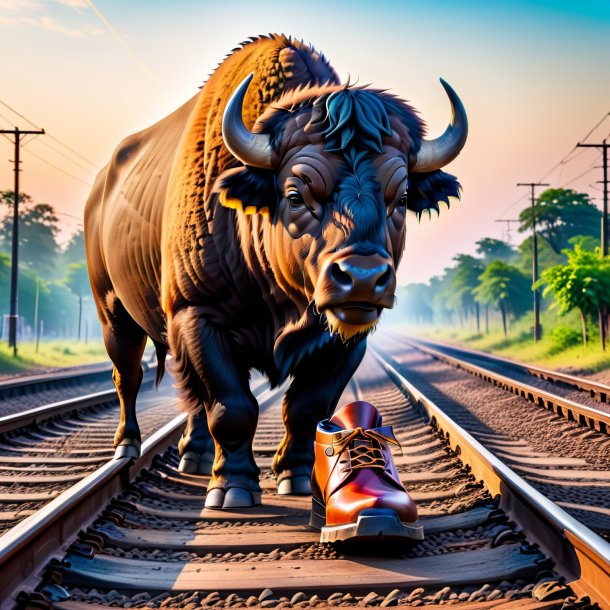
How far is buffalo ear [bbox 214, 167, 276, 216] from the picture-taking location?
4.85 metres

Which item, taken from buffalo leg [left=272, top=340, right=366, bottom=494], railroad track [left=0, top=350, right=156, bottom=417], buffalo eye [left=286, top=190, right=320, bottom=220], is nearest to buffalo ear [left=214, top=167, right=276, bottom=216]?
buffalo eye [left=286, top=190, right=320, bottom=220]

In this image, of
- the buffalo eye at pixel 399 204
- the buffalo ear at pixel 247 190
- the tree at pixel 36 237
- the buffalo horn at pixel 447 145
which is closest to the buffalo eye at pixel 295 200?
the buffalo ear at pixel 247 190

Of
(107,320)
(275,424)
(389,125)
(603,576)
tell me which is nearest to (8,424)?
(107,320)

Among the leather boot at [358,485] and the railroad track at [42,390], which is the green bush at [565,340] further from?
the leather boot at [358,485]

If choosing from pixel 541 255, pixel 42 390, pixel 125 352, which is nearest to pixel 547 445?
pixel 125 352

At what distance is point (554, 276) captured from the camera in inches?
1104

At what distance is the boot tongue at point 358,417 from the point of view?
170 inches

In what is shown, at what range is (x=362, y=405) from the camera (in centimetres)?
438

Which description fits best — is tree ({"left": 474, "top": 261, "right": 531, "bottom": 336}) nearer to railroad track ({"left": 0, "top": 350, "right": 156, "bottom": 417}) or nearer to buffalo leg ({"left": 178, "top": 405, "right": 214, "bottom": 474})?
railroad track ({"left": 0, "top": 350, "right": 156, "bottom": 417})

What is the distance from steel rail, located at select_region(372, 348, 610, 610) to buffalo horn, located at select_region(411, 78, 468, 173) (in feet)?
5.76

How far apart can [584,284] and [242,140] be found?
2388 cm

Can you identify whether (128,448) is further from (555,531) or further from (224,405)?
(555,531)

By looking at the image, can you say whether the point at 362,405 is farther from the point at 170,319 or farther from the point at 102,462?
the point at 102,462

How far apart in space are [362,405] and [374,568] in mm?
954
